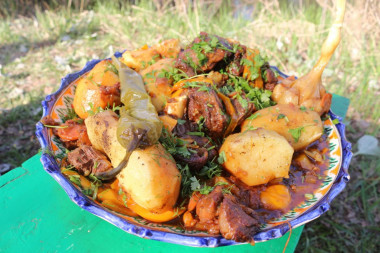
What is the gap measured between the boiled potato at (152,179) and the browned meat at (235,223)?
12.6 inches

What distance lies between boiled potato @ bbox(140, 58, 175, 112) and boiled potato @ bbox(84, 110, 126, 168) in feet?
1.46

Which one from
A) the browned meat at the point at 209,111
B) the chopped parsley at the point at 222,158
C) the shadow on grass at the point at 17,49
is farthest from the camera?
the shadow on grass at the point at 17,49

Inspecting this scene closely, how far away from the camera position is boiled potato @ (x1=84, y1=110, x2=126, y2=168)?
6.17 ft

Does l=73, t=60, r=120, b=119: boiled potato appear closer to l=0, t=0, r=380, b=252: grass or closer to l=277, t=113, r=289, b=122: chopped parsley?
l=277, t=113, r=289, b=122: chopped parsley

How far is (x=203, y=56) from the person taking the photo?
2539 millimetres

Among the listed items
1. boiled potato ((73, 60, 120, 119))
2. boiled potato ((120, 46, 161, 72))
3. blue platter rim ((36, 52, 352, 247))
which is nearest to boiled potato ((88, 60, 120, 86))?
boiled potato ((73, 60, 120, 119))

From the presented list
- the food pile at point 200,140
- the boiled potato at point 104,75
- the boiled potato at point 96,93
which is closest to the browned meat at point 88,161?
the food pile at point 200,140

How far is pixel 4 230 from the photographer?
2.19 metres

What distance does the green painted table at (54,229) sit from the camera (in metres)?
2.16

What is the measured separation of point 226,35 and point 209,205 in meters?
5.24

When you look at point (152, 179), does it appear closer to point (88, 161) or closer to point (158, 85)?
point (88, 161)

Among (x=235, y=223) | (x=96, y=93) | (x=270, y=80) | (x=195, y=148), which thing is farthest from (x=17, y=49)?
(x=235, y=223)

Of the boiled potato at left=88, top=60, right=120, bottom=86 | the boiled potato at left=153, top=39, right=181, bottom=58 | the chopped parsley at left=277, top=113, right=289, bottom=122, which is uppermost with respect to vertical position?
the boiled potato at left=153, top=39, right=181, bottom=58

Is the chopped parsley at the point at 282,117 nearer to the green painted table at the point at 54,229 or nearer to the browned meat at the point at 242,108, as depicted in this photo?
the browned meat at the point at 242,108
